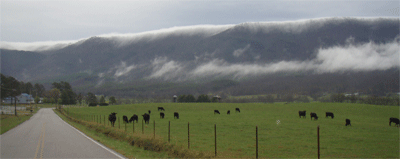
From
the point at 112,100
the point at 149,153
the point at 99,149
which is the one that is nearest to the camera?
the point at 149,153

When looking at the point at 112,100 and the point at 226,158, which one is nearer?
the point at 226,158

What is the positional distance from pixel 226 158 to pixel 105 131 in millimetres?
19859

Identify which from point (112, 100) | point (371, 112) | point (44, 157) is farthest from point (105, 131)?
point (112, 100)

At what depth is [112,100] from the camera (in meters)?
198

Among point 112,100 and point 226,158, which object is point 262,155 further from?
point 112,100

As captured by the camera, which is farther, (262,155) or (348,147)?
(348,147)

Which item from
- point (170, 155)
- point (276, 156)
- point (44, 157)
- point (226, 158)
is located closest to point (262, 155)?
point (276, 156)

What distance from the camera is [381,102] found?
15450 cm

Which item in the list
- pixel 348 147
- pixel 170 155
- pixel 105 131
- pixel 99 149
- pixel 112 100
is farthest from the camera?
pixel 112 100

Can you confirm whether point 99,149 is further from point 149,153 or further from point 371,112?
point 371,112

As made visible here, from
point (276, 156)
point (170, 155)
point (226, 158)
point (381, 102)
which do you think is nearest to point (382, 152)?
point (276, 156)

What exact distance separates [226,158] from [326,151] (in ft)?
32.7

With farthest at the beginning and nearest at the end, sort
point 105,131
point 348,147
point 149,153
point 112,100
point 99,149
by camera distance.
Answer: point 112,100 < point 105,131 < point 348,147 < point 99,149 < point 149,153

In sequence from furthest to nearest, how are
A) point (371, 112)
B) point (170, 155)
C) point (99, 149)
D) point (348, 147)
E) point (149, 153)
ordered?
point (371, 112) → point (348, 147) → point (99, 149) → point (149, 153) → point (170, 155)
